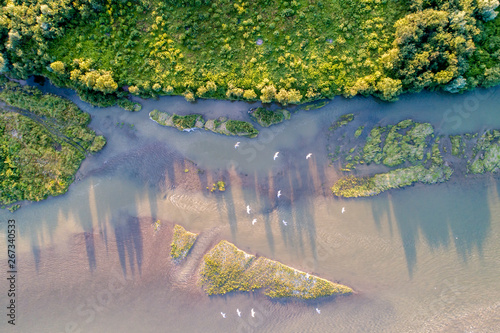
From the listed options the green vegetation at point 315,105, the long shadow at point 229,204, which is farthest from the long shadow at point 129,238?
the green vegetation at point 315,105

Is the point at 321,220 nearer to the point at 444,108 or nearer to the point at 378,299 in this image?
the point at 378,299

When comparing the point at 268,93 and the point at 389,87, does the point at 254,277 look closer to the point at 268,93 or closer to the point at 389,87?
the point at 268,93

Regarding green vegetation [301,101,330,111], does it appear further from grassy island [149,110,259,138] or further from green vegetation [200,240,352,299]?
green vegetation [200,240,352,299]

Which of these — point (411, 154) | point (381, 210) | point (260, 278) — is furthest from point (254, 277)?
point (411, 154)

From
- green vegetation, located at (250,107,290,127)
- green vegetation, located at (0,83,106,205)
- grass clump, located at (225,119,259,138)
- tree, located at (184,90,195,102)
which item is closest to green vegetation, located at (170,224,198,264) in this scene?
grass clump, located at (225,119,259,138)

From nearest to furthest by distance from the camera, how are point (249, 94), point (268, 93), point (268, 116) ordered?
point (268, 93) < point (249, 94) < point (268, 116)

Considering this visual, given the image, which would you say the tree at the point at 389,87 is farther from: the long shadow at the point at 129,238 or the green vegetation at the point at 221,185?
the long shadow at the point at 129,238
